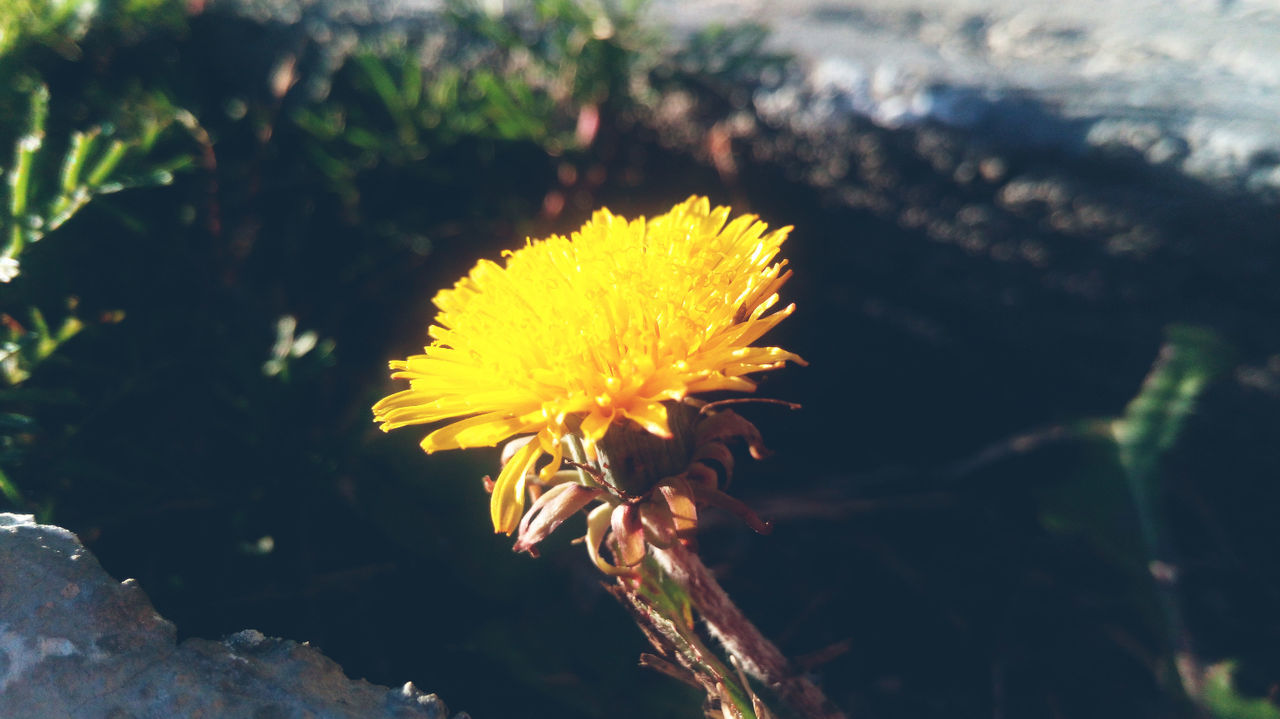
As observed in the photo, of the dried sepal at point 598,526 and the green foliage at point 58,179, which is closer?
the dried sepal at point 598,526

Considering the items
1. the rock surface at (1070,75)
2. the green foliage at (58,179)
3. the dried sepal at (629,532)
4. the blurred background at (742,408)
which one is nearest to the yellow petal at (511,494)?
the dried sepal at (629,532)

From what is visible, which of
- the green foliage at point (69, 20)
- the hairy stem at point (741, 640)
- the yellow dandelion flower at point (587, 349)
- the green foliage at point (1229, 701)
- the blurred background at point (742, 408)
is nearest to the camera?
the yellow dandelion flower at point (587, 349)

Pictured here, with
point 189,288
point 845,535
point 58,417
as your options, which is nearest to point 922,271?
point 845,535

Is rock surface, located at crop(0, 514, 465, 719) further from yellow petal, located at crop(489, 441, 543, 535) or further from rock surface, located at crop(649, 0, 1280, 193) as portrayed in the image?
rock surface, located at crop(649, 0, 1280, 193)

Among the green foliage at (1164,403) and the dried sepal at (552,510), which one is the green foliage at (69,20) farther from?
the green foliage at (1164,403)

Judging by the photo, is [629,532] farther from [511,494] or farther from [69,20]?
[69,20]

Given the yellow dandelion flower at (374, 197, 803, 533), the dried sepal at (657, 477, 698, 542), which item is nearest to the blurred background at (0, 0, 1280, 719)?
the dried sepal at (657, 477, 698, 542)
